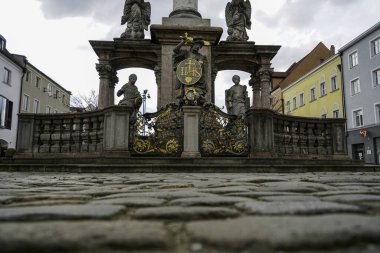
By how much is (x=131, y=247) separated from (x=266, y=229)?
0.53 metres

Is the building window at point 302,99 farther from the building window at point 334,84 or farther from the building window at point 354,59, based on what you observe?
the building window at point 354,59

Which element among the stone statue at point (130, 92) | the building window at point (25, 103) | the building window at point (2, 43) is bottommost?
the stone statue at point (130, 92)

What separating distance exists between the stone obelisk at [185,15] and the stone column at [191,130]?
5976 millimetres

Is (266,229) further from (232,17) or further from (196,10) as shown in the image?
(232,17)

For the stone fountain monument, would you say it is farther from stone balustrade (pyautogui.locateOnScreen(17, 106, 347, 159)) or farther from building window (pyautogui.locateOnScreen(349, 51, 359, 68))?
building window (pyautogui.locateOnScreen(349, 51, 359, 68))

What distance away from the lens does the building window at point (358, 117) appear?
107 feet

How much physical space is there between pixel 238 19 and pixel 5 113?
27821mm

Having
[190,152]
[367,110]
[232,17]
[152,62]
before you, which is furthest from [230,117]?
[367,110]

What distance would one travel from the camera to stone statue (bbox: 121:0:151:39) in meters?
15.8

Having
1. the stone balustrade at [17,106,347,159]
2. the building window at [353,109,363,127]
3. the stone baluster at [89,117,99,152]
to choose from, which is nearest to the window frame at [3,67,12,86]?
the stone balustrade at [17,106,347,159]

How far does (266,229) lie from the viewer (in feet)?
4.63

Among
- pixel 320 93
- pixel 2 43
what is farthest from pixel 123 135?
pixel 320 93

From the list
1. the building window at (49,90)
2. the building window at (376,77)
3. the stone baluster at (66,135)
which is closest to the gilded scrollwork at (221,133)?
the stone baluster at (66,135)

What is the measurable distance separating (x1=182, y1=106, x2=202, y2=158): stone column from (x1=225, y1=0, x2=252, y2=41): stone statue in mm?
7366
